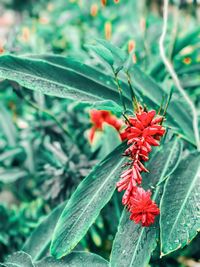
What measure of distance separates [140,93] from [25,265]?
49 cm

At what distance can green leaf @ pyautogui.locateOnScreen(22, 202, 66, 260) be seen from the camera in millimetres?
1078

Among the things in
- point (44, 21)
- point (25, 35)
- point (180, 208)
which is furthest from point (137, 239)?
point (44, 21)

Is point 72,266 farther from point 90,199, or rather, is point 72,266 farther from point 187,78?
point 187,78

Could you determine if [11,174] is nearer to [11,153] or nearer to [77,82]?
[11,153]

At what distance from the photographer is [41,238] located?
1.10 m

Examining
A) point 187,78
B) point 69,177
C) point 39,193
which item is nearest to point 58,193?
point 69,177

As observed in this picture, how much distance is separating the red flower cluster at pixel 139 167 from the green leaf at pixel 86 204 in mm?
99

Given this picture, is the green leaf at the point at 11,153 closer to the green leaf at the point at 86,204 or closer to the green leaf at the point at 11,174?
the green leaf at the point at 11,174

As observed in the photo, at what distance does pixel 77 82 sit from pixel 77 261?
1.29 ft

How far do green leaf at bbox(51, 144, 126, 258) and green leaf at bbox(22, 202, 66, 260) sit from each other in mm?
228

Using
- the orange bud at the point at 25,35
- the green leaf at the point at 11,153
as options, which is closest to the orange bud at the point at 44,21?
the orange bud at the point at 25,35

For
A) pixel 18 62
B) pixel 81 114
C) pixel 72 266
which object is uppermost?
pixel 18 62

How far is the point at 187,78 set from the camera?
1.45 meters

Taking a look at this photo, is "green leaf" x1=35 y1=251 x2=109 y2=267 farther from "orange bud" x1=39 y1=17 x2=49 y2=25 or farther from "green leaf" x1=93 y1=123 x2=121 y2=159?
"orange bud" x1=39 y1=17 x2=49 y2=25
